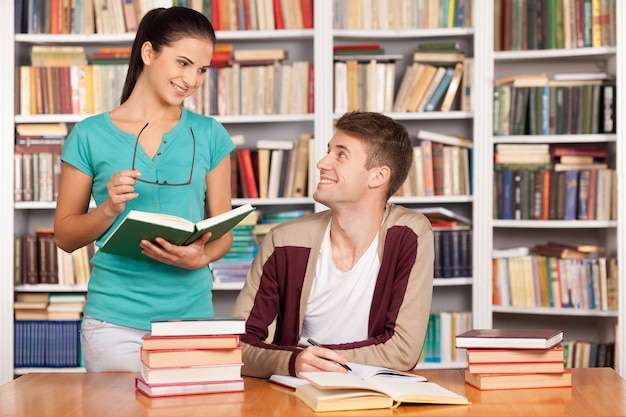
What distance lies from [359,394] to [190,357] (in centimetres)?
35

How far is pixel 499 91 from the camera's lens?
4039mm

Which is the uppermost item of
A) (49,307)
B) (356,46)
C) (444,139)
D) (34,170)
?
(356,46)

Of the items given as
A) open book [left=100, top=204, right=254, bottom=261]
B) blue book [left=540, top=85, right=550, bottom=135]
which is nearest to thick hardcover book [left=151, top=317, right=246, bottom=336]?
open book [left=100, top=204, right=254, bottom=261]

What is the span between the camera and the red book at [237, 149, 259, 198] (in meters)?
4.10

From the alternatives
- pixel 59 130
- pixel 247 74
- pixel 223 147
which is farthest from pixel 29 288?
pixel 223 147

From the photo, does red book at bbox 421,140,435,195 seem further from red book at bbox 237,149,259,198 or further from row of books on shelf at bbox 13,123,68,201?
row of books on shelf at bbox 13,123,68,201

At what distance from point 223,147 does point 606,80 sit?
243 centimetres

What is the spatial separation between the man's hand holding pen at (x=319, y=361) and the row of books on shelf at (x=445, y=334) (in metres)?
2.31

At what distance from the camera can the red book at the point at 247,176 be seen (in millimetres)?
4102

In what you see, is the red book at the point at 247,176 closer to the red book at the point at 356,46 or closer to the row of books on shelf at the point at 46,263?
the red book at the point at 356,46

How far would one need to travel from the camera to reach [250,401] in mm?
1666

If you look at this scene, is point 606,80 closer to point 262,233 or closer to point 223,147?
point 262,233

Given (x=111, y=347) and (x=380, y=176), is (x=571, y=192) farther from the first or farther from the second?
(x=111, y=347)

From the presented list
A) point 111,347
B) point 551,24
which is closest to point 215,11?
point 551,24
